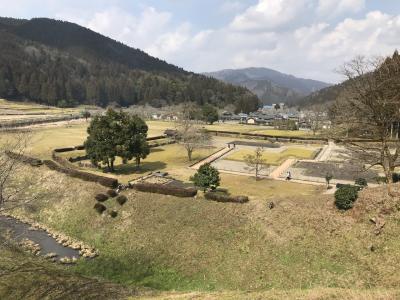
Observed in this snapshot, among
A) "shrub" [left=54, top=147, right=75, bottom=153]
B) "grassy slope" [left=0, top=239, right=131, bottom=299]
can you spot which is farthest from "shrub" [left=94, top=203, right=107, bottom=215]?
"shrub" [left=54, top=147, right=75, bottom=153]

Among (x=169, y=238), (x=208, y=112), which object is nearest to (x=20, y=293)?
(x=169, y=238)

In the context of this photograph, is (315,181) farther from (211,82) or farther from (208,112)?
(211,82)

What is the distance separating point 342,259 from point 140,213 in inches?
725

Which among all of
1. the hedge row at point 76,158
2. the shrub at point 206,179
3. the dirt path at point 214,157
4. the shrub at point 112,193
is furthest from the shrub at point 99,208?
the hedge row at point 76,158

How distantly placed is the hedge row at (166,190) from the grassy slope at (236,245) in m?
0.72

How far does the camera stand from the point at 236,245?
27172 millimetres

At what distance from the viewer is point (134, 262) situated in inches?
1099

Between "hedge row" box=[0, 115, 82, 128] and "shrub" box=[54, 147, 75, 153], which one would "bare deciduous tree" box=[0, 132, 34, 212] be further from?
"hedge row" box=[0, 115, 82, 128]

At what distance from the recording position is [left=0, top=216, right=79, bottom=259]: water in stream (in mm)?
30422

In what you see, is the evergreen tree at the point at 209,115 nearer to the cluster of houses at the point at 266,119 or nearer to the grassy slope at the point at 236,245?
the cluster of houses at the point at 266,119

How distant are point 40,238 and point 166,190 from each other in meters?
12.6

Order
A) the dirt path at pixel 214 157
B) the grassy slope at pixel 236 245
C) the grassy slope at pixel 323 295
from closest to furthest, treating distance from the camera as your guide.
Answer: the grassy slope at pixel 323 295
the grassy slope at pixel 236 245
the dirt path at pixel 214 157

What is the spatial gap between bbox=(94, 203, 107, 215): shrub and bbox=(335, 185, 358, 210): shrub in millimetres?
21877

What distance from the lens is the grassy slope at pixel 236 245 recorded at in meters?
23.0
